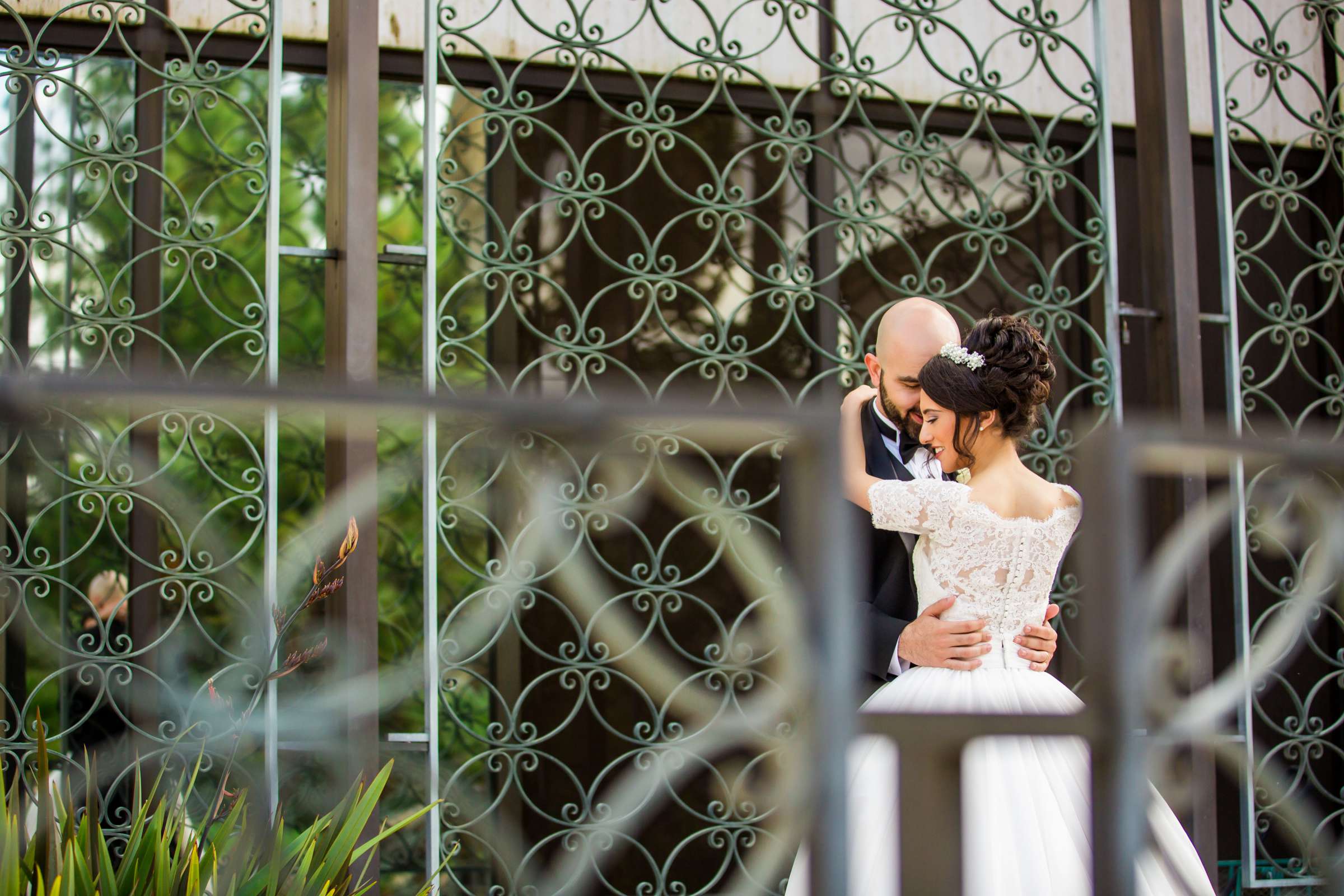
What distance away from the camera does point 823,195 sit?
5086 millimetres

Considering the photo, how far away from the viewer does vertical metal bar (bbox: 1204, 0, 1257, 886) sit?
371cm

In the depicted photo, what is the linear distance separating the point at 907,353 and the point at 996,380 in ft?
1.06

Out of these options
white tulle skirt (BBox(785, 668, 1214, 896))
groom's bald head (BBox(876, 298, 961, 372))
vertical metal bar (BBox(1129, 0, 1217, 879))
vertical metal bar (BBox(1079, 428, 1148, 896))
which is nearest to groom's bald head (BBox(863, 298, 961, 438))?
groom's bald head (BBox(876, 298, 961, 372))

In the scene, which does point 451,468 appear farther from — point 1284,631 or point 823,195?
point 1284,631

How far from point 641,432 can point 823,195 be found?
184 centimetres

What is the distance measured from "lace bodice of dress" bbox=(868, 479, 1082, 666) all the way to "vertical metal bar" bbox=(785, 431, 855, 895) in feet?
5.83

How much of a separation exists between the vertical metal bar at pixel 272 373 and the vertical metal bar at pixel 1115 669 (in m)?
2.44

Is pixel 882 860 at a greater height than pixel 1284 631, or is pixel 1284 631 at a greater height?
pixel 1284 631

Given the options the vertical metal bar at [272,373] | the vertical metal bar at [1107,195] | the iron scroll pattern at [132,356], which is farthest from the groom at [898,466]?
the iron scroll pattern at [132,356]

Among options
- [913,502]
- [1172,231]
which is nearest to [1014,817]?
[913,502]

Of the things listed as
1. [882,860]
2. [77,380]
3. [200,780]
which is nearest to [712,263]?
[200,780]

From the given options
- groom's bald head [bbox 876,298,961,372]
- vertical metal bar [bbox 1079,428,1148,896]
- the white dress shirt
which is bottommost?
vertical metal bar [bbox 1079,428,1148,896]

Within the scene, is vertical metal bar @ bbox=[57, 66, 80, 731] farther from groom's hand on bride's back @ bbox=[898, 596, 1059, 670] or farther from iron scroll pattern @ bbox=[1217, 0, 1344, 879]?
iron scroll pattern @ bbox=[1217, 0, 1344, 879]

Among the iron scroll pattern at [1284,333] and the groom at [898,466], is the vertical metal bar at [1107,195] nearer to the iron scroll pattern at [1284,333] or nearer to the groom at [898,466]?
the iron scroll pattern at [1284,333]
